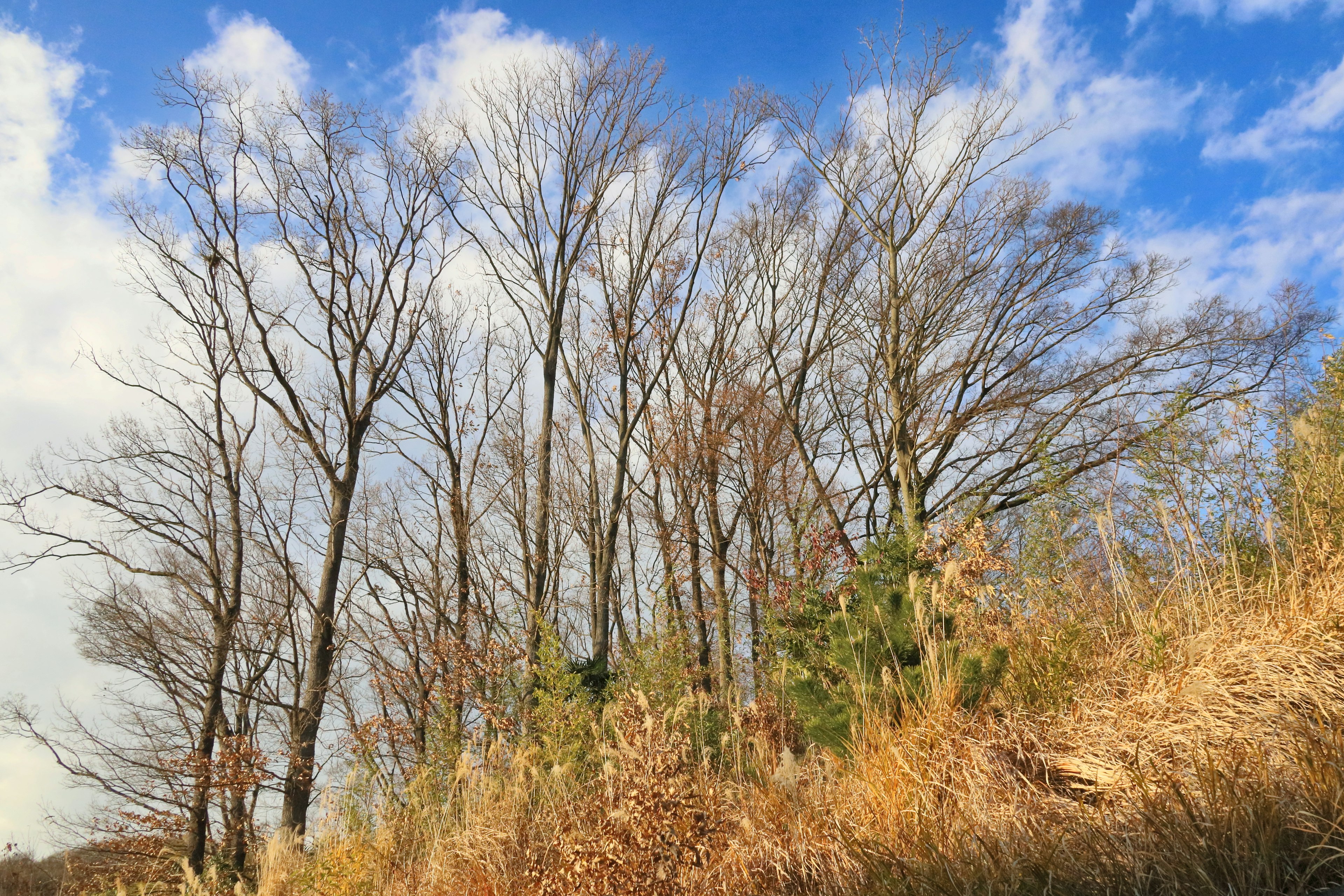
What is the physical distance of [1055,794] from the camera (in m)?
3.68

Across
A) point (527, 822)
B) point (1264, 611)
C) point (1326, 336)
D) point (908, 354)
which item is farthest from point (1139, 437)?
point (908, 354)

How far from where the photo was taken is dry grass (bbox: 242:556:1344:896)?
2.80m

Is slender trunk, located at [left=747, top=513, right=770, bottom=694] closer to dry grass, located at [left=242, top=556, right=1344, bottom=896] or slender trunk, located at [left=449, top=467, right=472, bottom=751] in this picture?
slender trunk, located at [left=449, top=467, right=472, bottom=751]

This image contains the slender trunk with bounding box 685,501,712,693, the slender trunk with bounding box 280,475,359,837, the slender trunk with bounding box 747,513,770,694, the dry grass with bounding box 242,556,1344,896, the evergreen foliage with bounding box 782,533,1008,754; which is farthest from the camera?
the slender trunk with bounding box 685,501,712,693

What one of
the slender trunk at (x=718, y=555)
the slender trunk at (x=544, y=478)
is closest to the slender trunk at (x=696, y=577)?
the slender trunk at (x=718, y=555)

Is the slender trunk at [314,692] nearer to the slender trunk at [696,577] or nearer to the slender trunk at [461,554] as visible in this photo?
the slender trunk at [461,554]

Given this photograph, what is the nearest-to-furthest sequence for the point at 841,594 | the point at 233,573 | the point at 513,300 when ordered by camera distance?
the point at 841,594 < the point at 233,573 < the point at 513,300

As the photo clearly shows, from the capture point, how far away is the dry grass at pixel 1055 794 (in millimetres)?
2801

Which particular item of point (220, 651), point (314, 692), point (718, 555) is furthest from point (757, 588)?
point (220, 651)

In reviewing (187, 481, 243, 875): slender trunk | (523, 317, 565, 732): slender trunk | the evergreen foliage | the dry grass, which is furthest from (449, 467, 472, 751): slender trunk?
the dry grass

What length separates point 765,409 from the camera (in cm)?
1702

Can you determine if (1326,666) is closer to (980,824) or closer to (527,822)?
(980,824)

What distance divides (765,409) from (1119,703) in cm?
1327

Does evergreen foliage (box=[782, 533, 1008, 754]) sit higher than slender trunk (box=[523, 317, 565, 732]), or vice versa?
slender trunk (box=[523, 317, 565, 732])
